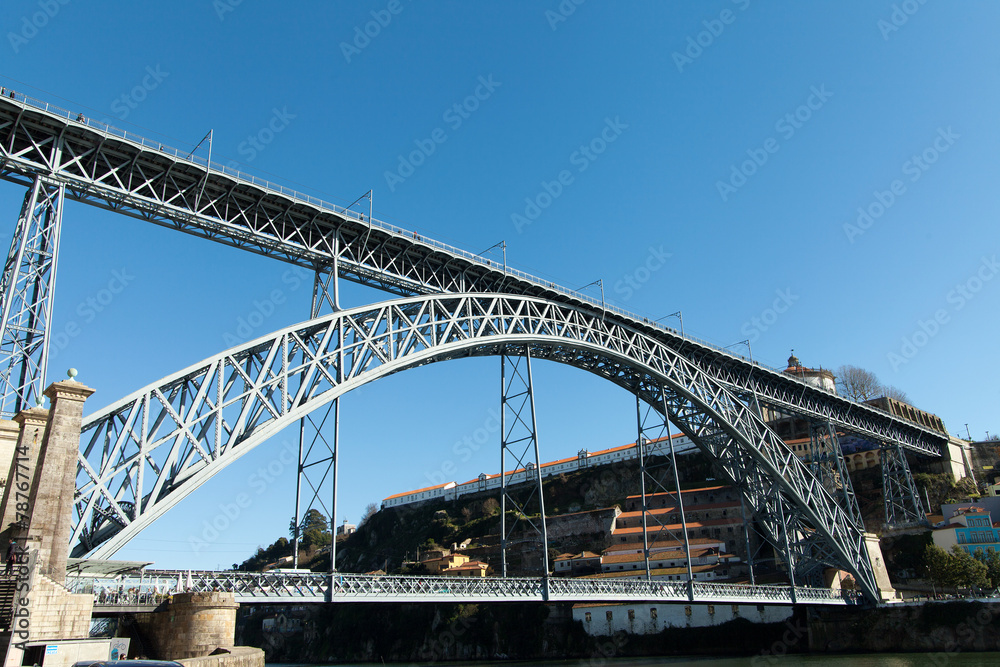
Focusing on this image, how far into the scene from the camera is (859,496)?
6269 cm

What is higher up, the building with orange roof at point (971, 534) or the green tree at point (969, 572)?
the building with orange roof at point (971, 534)

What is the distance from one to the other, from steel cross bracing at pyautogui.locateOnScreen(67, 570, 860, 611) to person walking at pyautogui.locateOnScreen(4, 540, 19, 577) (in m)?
1.57

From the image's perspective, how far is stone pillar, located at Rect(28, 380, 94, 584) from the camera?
45.2ft

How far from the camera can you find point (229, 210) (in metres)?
21.5

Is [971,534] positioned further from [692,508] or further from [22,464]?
[22,464]

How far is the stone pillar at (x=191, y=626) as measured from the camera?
14.9m

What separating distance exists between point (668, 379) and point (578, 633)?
27621 millimetres

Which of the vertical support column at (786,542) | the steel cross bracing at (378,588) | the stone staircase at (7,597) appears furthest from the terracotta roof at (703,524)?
the stone staircase at (7,597)

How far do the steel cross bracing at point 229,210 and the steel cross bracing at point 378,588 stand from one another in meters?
9.86

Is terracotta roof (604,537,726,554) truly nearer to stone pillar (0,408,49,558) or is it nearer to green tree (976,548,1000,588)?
green tree (976,548,1000,588)

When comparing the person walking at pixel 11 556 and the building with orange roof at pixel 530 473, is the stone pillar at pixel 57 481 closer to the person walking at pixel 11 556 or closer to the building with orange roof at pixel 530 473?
the person walking at pixel 11 556

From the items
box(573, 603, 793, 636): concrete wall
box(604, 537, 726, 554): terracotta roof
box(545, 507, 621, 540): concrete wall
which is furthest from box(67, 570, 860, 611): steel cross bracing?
box(545, 507, 621, 540): concrete wall

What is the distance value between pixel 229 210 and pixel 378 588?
12.1m

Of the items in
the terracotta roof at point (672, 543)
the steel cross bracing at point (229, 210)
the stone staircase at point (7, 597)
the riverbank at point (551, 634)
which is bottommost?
the riverbank at point (551, 634)
